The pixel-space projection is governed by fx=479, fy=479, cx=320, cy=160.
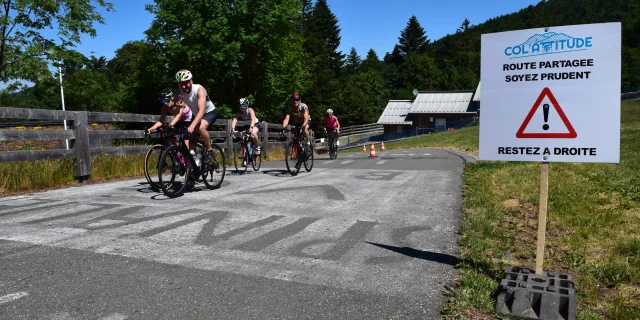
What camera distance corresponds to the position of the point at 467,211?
21.0 feet

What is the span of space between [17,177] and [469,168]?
950cm

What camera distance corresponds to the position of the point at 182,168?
311 inches

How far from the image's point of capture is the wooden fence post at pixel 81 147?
9.15 meters

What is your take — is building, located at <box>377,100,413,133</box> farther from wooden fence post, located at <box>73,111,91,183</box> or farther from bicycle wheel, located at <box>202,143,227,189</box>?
wooden fence post, located at <box>73,111,91,183</box>

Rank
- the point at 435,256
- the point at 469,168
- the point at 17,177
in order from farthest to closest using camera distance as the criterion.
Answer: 1. the point at 469,168
2. the point at 17,177
3. the point at 435,256

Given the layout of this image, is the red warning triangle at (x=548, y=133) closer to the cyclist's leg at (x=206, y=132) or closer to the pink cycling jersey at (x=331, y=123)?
the cyclist's leg at (x=206, y=132)

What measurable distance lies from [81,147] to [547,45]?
845 centimetres

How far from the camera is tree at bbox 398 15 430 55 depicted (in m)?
141

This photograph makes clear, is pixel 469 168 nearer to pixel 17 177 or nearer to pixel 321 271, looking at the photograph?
pixel 321 271

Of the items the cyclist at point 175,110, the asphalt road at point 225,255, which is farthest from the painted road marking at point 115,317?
the cyclist at point 175,110

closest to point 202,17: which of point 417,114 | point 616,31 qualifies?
point 616,31

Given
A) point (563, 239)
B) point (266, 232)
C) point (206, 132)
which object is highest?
point (206, 132)

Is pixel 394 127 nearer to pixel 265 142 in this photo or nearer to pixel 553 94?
pixel 265 142

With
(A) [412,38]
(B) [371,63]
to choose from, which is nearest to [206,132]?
(A) [412,38]
